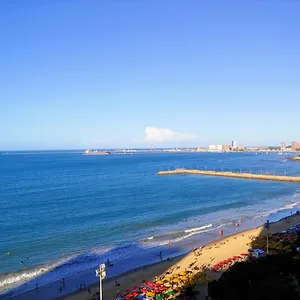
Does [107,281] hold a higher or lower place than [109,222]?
lower

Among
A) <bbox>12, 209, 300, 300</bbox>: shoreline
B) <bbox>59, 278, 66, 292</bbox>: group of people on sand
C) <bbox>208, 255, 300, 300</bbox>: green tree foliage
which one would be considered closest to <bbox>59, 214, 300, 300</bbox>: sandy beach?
<bbox>12, 209, 300, 300</bbox>: shoreline

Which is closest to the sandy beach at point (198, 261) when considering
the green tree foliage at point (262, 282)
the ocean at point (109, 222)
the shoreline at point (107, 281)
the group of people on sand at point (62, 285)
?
the shoreline at point (107, 281)

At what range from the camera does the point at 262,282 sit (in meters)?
11.6

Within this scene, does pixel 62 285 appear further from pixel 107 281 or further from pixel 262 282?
pixel 262 282

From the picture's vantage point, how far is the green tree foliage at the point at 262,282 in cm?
1054

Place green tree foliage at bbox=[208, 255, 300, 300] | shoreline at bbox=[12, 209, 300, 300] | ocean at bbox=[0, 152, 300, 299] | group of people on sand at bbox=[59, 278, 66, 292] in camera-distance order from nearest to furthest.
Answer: green tree foliage at bbox=[208, 255, 300, 300] < shoreline at bbox=[12, 209, 300, 300] < group of people on sand at bbox=[59, 278, 66, 292] < ocean at bbox=[0, 152, 300, 299]

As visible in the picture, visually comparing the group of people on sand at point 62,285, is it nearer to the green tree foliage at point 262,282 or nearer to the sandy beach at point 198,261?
the sandy beach at point 198,261

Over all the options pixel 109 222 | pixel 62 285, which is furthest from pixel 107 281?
pixel 109 222

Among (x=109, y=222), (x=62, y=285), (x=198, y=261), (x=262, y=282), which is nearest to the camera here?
(x=262, y=282)

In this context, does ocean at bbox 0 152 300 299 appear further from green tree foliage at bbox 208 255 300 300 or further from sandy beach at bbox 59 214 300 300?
green tree foliage at bbox 208 255 300 300

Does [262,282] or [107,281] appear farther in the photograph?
[107,281]

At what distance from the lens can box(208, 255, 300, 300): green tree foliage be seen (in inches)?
415

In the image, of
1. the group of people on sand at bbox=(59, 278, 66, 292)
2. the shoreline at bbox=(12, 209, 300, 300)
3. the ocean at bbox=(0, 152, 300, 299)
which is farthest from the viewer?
the ocean at bbox=(0, 152, 300, 299)

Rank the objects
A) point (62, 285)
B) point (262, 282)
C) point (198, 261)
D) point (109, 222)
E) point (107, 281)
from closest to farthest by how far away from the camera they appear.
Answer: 1. point (262, 282)
2. point (62, 285)
3. point (107, 281)
4. point (198, 261)
5. point (109, 222)
